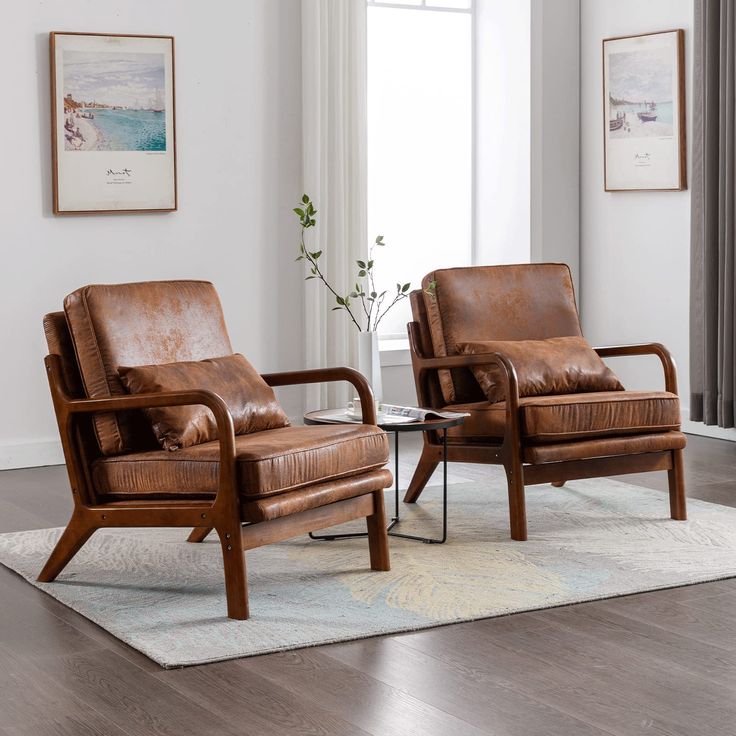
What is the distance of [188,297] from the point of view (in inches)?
150

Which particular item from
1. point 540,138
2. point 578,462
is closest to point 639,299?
point 540,138

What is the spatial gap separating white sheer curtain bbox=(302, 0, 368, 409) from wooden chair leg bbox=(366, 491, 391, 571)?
2618 mm

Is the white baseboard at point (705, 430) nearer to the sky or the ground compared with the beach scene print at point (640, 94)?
nearer to the ground

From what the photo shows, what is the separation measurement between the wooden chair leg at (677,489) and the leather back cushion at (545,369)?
34 cm

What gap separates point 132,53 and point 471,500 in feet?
8.34

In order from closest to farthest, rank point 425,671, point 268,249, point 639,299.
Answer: point 425,671
point 268,249
point 639,299

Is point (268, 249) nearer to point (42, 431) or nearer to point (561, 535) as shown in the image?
point (42, 431)

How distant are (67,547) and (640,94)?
4.13 meters

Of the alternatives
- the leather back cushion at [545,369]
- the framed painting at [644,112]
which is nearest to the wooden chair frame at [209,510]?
the leather back cushion at [545,369]

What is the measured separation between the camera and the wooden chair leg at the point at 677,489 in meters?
4.18

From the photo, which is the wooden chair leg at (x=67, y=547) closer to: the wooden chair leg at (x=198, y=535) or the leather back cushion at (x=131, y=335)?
the leather back cushion at (x=131, y=335)

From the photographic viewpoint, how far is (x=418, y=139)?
6832mm

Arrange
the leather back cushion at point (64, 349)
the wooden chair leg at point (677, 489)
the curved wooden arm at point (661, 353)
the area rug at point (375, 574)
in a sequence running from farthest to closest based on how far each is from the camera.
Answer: the curved wooden arm at point (661, 353) → the wooden chair leg at point (677, 489) → the leather back cushion at point (64, 349) → the area rug at point (375, 574)

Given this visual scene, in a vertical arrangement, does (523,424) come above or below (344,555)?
above
